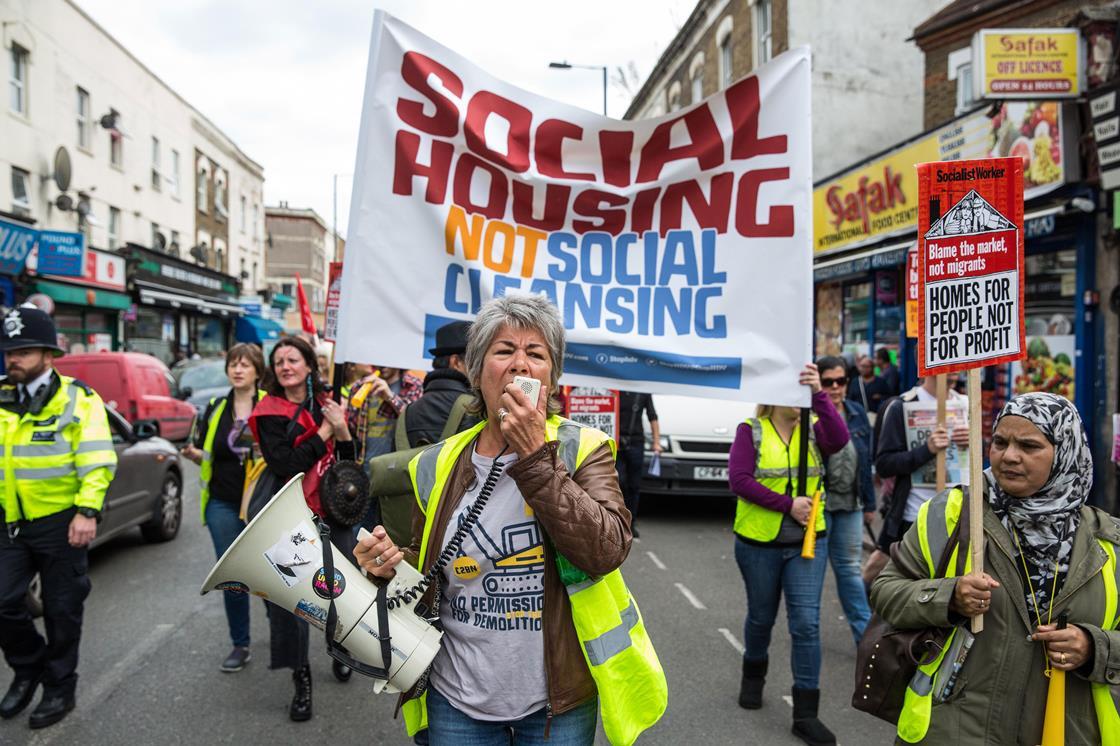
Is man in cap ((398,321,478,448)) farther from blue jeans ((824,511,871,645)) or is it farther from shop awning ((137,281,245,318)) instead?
shop awning ((137,281,245,318))

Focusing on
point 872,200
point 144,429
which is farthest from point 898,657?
point 872,200

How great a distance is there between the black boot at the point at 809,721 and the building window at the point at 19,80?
22.1m

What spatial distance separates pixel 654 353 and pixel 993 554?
1618 mm

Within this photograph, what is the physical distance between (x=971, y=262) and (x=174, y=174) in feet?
105

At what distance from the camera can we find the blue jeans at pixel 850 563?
16.0 ft

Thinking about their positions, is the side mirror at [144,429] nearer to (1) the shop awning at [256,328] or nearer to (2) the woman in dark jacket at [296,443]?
(2) the woman in dark jacket at [296,443]

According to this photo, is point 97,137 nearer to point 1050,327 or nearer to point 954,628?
point 1050,327

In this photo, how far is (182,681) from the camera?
467 centimetres

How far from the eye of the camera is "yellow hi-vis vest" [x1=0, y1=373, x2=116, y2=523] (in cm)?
404

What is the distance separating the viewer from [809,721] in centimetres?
389

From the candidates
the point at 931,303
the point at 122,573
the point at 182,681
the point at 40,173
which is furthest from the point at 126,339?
the point at 931,303

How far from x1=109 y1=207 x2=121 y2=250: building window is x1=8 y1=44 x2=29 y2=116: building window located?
541cm

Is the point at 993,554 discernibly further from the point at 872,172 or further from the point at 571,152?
the point at 872,172

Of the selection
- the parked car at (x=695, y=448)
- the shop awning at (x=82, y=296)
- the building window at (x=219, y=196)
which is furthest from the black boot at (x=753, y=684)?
the building window at (x=219, y=196)
